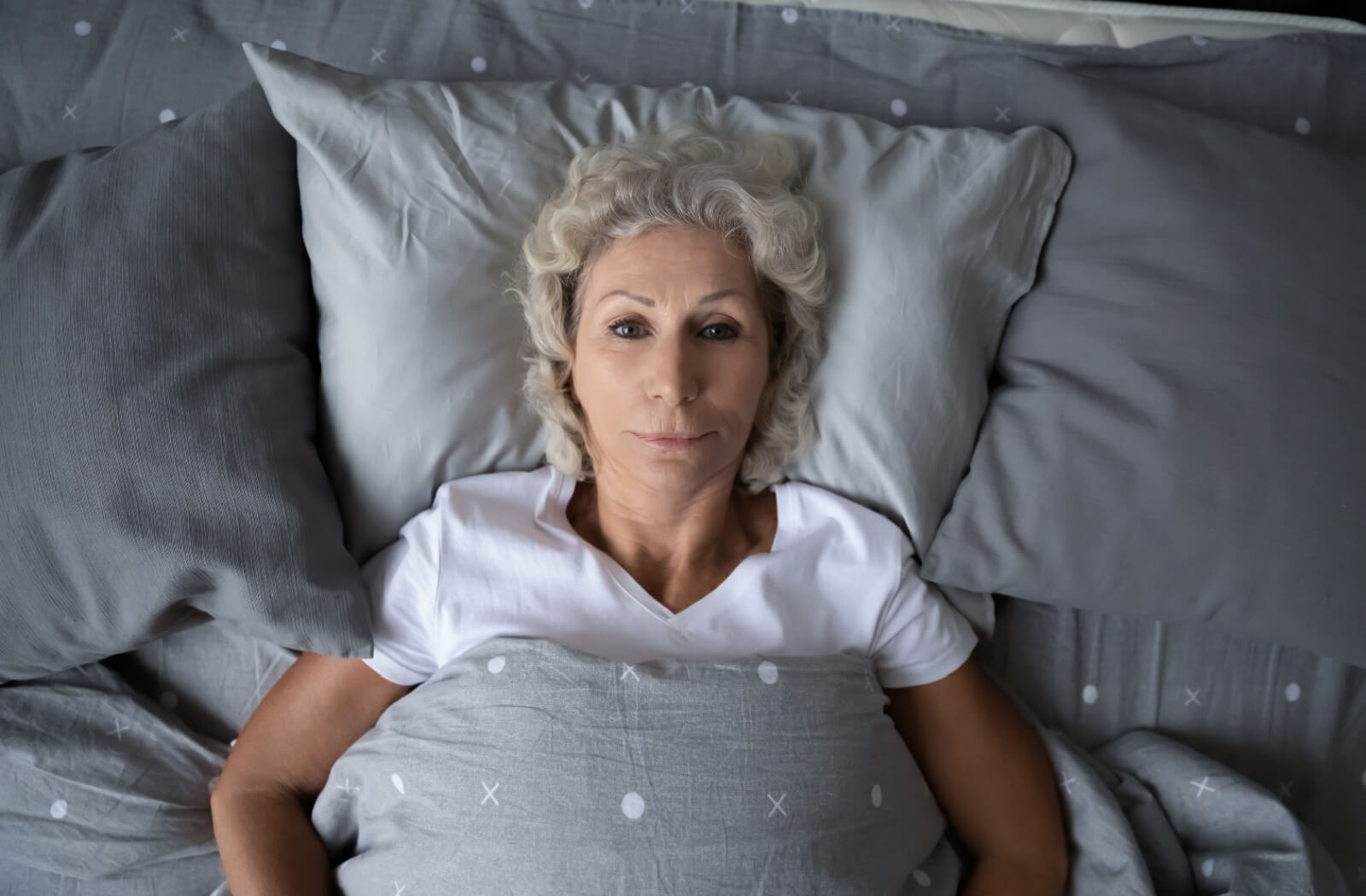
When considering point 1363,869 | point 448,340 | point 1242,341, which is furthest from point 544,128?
point 1363,869

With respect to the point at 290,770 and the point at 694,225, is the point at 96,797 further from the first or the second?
the point at 694,225

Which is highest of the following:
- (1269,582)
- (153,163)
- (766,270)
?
(153,163)

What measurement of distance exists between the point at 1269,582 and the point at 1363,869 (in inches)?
24.4

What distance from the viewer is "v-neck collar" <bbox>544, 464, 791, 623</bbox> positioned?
158cm

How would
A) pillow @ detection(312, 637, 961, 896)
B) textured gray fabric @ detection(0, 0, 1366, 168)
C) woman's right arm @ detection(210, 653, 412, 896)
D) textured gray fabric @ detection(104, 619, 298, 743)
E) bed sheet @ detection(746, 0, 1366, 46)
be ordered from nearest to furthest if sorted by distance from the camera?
pillow @ detection(312, 637, 961, 896) → woman's right arm @ detection(210, 653, 412, 896) → textured gray fabric @ detection(104, 619, 298, 743) → textured gray fabric @ detection(0, 0, 1366, 168) → bed sheet @ detection(746, 0, 1366, 46)

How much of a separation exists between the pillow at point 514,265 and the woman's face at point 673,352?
7.6 inches

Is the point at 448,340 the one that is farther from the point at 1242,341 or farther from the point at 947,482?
the point at 1242,341

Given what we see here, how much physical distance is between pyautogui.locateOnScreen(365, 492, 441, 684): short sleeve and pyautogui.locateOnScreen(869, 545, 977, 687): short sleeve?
745 millimetres

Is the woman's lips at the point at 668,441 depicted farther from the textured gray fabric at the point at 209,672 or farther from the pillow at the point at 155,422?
the textured gray fabric at the point at 209,672

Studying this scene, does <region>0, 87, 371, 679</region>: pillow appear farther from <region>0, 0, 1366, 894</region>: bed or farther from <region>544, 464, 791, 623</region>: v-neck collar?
<region>544, 464, 791, 623</region>: v-neck collar

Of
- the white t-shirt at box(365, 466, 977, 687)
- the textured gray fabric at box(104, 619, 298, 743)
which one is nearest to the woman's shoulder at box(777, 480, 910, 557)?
the white t-shirt at box(365, 466, 977, 687)

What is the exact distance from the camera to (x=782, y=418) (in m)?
1.71

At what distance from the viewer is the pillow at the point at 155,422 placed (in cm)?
141

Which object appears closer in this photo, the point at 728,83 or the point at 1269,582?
the point at 1269,582
